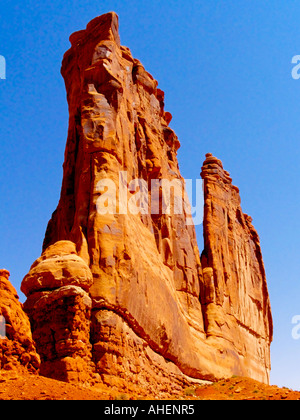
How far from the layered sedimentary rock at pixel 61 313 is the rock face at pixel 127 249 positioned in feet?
0.14

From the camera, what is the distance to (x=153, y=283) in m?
24.9

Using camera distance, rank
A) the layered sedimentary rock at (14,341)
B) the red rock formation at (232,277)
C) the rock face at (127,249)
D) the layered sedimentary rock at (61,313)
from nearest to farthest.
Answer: the layered sedimentary rock at (14,341), the layered sedimentary rock at (61,313), the rock face at (127,249), the red rock formation at (232,277)

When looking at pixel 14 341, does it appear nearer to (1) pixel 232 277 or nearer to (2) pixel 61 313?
(2) pixel 61 313

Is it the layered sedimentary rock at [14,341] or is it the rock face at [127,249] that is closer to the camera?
the layered sedimentary rock at [14,341]

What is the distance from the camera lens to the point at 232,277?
1583 inches

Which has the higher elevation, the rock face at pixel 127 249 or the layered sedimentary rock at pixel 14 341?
the rock face at pixel 127 249

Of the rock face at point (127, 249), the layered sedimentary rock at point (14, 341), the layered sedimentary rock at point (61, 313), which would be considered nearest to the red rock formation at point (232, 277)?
the rock face at point (127, 249)

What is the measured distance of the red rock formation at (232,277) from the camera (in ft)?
119

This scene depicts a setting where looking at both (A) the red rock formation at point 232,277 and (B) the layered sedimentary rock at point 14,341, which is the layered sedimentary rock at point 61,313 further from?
(A) the red rock formation at point 232,277

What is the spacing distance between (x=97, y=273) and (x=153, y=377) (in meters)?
4.65

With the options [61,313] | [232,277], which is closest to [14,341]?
[61,313]

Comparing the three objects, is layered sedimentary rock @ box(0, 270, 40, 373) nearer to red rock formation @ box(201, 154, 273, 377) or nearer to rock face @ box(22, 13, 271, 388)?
rock face @ box(22, 13, 271, 388)

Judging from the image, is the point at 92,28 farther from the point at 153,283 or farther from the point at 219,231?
the point at 219,231

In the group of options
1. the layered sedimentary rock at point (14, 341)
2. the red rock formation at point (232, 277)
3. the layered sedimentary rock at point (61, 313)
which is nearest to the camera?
the layered sedimentary rock at point (14, 341)
